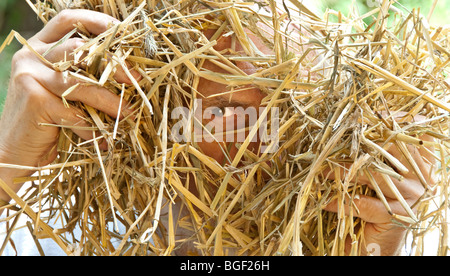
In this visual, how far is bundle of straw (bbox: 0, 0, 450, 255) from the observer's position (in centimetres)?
55

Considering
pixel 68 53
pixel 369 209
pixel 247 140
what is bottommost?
pixel 369 209

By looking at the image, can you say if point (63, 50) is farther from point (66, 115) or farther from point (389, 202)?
point (389, 202)

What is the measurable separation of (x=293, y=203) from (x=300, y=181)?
6cm

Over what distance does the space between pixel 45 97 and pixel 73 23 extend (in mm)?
112

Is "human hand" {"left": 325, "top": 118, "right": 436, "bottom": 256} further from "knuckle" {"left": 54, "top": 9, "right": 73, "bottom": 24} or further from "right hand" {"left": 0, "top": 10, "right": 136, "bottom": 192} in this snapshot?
"knuckle" {"left": 54, "top": 9, "right": 73, "bottom": 24}

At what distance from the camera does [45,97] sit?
0.62 meters

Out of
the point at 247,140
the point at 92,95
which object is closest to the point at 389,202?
the point at 247,140

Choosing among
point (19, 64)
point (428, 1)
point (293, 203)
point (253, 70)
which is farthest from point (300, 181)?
point (428, 1)

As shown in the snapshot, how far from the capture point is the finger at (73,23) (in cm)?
61

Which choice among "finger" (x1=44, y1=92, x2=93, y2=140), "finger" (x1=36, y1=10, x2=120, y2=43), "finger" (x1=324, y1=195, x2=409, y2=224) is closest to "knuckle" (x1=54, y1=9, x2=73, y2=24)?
"finger" (x1=36, y1=10, x2=120, y2=43)
